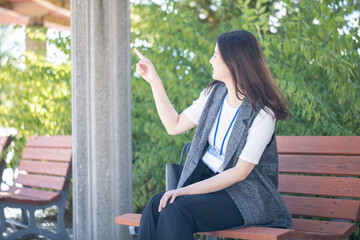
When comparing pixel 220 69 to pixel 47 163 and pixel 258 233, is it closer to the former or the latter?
pixel 258 233

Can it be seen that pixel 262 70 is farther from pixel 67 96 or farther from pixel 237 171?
pixel 67 96

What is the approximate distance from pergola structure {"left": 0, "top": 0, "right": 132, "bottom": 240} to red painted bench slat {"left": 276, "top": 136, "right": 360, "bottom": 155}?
94cm

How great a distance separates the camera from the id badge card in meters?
2.75

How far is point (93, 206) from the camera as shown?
3320 millimetres

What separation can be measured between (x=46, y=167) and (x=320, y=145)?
94.0 inches

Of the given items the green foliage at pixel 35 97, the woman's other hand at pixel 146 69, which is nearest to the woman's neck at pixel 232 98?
the woman's other hand at pixel 146 69

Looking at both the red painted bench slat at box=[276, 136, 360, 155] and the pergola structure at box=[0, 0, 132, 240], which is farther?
the pergola structure at box=[0, 0, 132, 240]

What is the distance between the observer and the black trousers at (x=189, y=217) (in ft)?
8.09

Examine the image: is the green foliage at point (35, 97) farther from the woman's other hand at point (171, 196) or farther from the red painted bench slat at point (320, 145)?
the woman's other hand at point (171, 196)

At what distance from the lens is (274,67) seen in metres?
3.87

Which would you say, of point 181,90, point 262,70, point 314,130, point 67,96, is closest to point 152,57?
point 181,90

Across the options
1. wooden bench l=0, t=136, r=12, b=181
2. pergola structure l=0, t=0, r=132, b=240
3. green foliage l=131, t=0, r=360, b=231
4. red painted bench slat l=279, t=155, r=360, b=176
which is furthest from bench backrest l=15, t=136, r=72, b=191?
red painted bench slat l=279, t=155, r=360, b=176

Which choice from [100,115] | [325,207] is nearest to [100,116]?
[100,115]

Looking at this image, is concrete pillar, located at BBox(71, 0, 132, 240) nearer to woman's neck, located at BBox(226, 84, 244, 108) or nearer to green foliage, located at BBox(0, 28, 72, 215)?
woman's neck, located at BBox(226, 84, 244, 108)
